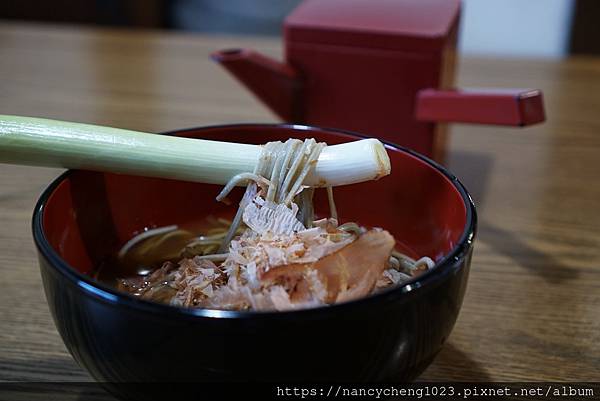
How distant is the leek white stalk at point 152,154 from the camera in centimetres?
58

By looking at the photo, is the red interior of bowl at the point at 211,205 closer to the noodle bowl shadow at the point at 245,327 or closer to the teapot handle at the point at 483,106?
the noodle bowl shadow at the point at 245,327

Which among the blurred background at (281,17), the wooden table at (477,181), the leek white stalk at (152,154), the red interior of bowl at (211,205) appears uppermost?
the leek white stalk at (152,154)

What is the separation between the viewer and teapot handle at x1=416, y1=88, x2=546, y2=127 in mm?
844

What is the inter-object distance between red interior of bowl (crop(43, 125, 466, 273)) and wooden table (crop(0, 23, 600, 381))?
10 centimetres

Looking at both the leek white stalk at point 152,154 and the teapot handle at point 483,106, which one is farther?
the teapot handle at point 483,106

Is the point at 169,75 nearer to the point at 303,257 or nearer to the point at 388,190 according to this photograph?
the point at 388,190

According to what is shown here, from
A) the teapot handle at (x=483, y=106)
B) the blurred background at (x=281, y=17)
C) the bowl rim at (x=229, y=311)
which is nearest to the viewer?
the bowl rim at (x=229, y=311)

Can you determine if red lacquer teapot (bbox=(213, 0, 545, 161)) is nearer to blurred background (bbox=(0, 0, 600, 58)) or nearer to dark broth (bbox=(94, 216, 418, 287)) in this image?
dark broth (bbox=(94, 216, 418, 287))

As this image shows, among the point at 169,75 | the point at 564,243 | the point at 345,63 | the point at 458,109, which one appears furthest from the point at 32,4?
the point at 564,243

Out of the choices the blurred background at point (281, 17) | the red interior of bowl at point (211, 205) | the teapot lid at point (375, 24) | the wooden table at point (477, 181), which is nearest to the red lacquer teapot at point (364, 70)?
the teapot lid at point (375, 24)

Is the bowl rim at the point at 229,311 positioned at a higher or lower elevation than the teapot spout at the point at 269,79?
higher

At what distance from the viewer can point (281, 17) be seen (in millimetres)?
2430

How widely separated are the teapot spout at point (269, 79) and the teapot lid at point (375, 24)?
0.05 m

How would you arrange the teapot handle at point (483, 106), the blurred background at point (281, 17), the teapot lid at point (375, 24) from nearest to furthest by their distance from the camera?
1. the teapot handle at point (483, 106)
2. the teapot lid at point (375, 24)
3. the blurred background at point (281, 17)
